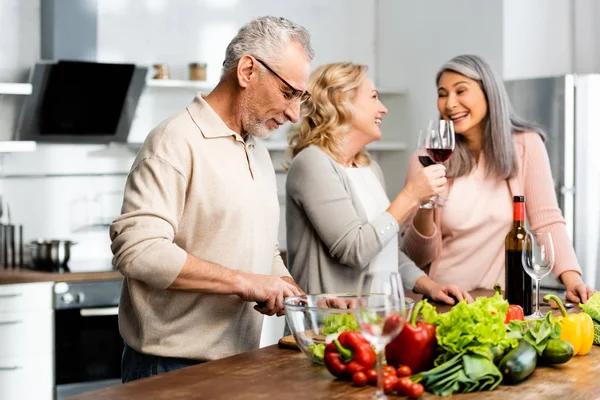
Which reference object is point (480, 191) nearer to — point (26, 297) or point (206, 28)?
point (26, 297)

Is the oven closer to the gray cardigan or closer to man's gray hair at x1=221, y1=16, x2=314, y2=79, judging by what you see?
the gray cardigan

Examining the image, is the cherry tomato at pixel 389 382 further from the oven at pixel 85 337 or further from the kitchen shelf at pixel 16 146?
the kitchen shelf at pixel 16 146

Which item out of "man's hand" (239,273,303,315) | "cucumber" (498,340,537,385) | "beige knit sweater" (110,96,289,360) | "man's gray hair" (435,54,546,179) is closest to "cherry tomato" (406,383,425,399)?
"cucumber" (498,340,537,385)

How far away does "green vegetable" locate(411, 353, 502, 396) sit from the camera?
171cm

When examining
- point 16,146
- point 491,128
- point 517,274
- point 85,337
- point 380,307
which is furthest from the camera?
point 16,146

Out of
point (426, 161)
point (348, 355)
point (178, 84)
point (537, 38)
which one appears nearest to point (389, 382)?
point (348, 355)

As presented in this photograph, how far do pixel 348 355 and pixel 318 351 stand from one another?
129 millimetres

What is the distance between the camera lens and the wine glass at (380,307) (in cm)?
152

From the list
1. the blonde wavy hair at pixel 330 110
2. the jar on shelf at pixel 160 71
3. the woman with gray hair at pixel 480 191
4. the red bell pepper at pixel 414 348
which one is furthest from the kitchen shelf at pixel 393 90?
the red bell pepper at pixel 414 348

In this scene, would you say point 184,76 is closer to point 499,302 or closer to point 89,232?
point 89,232

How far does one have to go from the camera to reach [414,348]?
1.78 meters

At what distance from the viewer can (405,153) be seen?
5.89 m

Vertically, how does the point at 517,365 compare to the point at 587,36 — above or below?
below

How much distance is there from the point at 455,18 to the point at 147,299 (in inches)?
151
